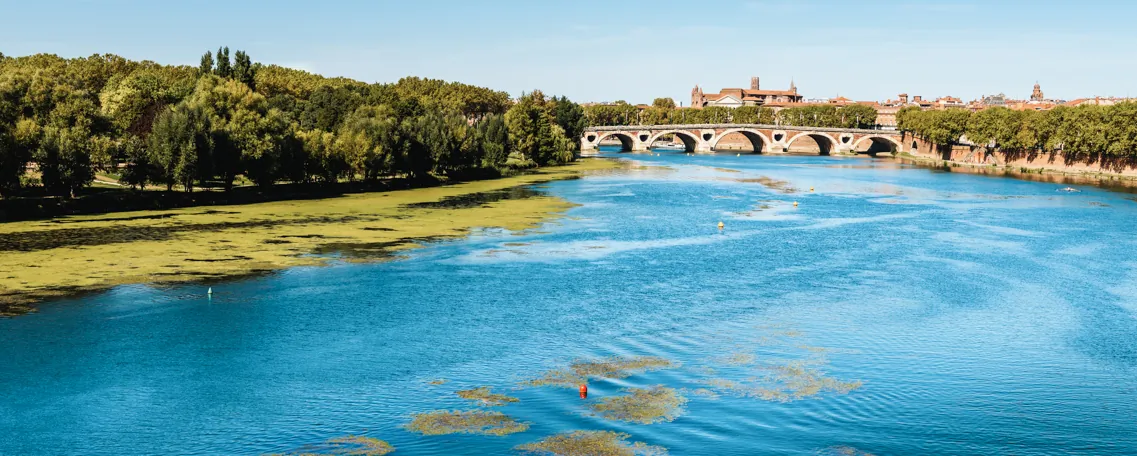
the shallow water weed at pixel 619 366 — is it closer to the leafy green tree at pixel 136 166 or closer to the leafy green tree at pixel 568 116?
the leafy green tree at pixel 136 166

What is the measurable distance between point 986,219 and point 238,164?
176 feet

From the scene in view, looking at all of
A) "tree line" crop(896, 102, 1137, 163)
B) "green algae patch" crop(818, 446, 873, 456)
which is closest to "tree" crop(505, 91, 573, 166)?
"tree line" crop(896, 102, 1137, 163)

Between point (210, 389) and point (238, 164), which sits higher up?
point (238, 164)

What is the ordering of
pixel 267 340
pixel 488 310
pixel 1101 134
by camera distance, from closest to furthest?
1. pixel 267 340
2. pixel 488 310
3. pixel 1101 134

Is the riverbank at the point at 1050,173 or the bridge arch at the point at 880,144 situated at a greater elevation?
the bridge arch at the point at 880,144

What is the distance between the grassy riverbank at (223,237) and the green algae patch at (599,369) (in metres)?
19.8

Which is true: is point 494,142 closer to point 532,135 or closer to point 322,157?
point 532,135

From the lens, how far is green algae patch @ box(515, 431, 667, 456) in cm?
2200

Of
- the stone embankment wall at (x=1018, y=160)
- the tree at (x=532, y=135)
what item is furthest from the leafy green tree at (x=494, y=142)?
the stone embankment wall at (x=1018, y=160)

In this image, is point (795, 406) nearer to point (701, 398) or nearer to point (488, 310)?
point (701, 398)

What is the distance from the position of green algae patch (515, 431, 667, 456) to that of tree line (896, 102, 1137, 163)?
4373 inches

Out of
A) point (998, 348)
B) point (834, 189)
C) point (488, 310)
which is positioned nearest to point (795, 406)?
point (998, 348)

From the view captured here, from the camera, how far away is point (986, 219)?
70375 mm

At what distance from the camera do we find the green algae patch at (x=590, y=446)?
22.0m
